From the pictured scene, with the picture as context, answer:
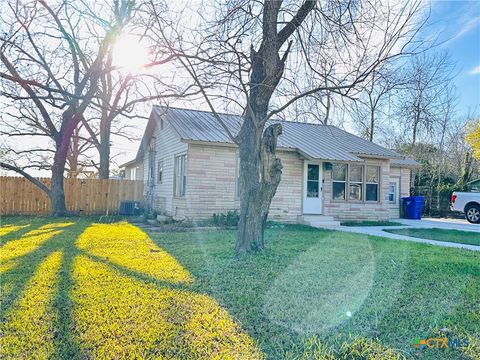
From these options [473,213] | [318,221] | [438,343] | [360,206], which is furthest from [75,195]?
[473,213]

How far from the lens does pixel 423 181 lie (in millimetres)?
23719

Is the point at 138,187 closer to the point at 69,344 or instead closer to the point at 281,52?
the point at 281,52

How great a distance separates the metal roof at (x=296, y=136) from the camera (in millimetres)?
11898

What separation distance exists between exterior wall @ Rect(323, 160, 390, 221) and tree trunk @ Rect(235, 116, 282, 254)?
757 cm

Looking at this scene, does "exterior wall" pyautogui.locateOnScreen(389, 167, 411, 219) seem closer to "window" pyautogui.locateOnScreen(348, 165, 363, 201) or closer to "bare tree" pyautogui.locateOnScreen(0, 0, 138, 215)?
"window" pyautogui.locateOnScreen(348, 165, 363, 201)

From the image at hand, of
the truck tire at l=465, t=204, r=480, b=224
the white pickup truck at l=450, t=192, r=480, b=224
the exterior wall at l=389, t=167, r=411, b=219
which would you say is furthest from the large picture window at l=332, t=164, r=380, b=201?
the truck tire at l=465, t=204, r=480, b=224

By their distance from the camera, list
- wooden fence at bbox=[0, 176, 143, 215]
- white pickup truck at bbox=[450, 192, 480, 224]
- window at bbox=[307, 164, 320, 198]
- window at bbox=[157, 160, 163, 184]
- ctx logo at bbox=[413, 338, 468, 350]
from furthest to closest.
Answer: window at bbox=[157, 160, 163, 184] < white pickup truck at bbox=[450, 192, 480, 224] < wooden fence at bbox=[0, 176, 143, 215] < window at bbox=[307, 164, 320, 198] < ctx logo at bbox=[413, 338, 468, 350]

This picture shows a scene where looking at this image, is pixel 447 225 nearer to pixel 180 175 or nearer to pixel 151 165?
pixel 180 175

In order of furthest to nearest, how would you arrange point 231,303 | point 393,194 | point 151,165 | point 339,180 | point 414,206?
point 393,194 → point 151,165 → point 414,206 → point 339,180 → point 231,303

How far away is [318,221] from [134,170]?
14486 mm

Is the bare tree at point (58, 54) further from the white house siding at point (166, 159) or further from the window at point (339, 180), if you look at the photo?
the window at point (339, 180)

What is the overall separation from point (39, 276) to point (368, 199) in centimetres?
1255

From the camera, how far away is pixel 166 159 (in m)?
14.4

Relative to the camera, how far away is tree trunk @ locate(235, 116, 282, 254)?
6.22 meters
